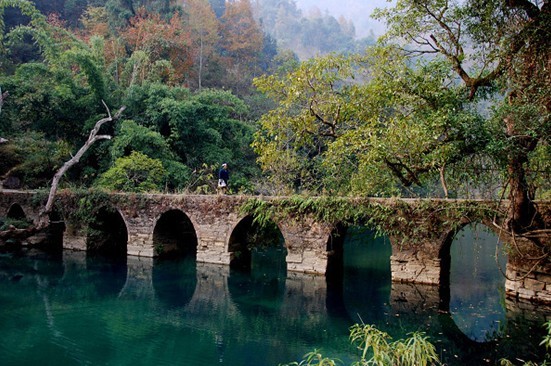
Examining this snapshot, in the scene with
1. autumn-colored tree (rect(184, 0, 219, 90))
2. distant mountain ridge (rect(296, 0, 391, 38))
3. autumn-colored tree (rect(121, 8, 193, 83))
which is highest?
distant mountain ridge (rect(296, 0, 391, 38))

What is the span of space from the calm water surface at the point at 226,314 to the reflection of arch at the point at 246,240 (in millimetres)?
610

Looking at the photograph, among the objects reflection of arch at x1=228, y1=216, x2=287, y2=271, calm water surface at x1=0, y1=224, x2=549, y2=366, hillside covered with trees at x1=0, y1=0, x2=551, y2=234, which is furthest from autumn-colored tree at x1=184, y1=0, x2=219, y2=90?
calm water surface at x1=0, y1=224, x2=549, y2=366

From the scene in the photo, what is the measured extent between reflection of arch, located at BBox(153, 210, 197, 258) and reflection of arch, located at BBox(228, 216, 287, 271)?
7.87ft

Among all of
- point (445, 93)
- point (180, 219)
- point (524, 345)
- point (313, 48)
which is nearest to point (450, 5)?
point (445, 93)

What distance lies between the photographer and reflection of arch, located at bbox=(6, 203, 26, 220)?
18.6m

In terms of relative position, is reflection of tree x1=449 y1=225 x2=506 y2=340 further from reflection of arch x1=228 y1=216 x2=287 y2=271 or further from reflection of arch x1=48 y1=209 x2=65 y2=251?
reflection of arch x1=48 y1=209 x2=65 y2=251

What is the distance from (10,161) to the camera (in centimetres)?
1952

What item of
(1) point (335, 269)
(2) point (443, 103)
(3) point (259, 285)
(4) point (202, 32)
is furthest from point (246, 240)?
(4) point (202, 32)

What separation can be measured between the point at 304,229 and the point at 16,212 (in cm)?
1308

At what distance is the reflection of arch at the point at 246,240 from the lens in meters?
15.0

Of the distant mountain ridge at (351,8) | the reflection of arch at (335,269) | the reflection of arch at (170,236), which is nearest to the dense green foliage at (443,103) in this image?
the reflection of arch at (335,269)

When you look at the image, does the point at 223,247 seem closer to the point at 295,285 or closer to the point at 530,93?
the point at 295,285

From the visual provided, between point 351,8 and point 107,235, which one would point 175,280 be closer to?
point 107,235

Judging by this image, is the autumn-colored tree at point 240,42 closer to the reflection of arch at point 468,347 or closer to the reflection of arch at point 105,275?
the reflection of arch at point 105,275
